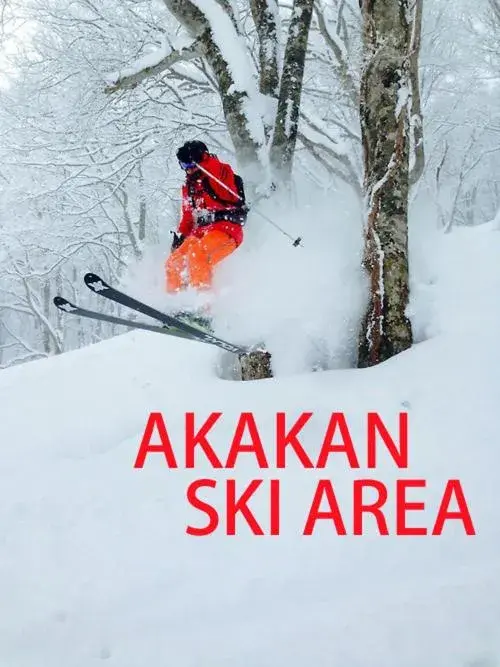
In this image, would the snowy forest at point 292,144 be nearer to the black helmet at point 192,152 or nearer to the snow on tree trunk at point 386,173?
the snow on tree trunk at point 386,173

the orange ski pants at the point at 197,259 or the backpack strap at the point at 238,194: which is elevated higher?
the backpack strap at the point at 238,194

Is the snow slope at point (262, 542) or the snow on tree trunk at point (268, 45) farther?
the snow on tree trunk at point (268, 45)

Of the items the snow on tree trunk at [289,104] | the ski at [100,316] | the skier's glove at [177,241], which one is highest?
the snow on tree trunk at [289,104]

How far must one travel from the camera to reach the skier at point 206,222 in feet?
12.7

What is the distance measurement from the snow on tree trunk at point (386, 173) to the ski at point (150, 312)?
38.5 inches

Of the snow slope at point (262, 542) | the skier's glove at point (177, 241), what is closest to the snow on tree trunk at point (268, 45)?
the skier's glove at point (177, 241)

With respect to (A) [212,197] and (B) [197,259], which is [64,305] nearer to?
(B) [197,259]

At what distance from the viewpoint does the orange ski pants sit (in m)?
3.82

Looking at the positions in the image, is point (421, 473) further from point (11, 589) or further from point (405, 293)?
point (11, 589)

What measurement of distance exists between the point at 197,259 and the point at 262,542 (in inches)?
83.7

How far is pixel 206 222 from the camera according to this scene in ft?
13.5

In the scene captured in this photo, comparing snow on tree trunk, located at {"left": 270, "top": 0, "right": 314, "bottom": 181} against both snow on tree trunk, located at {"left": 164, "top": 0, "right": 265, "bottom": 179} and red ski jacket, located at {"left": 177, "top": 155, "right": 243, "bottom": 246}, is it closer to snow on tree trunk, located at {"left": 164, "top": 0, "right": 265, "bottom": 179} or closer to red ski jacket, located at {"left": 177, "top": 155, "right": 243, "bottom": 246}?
snow on tree trunk, located at {"left": 164, "top": 0, "right": 265, "bottom": 179}

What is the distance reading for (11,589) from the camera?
2203 mm

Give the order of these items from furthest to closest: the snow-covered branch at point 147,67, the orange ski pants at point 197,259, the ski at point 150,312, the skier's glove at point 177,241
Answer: the snow-covered branch at point 147,67
the skier's glove at point 177,241
the orange ski pants at point 197,259
the ski at point 150,312
